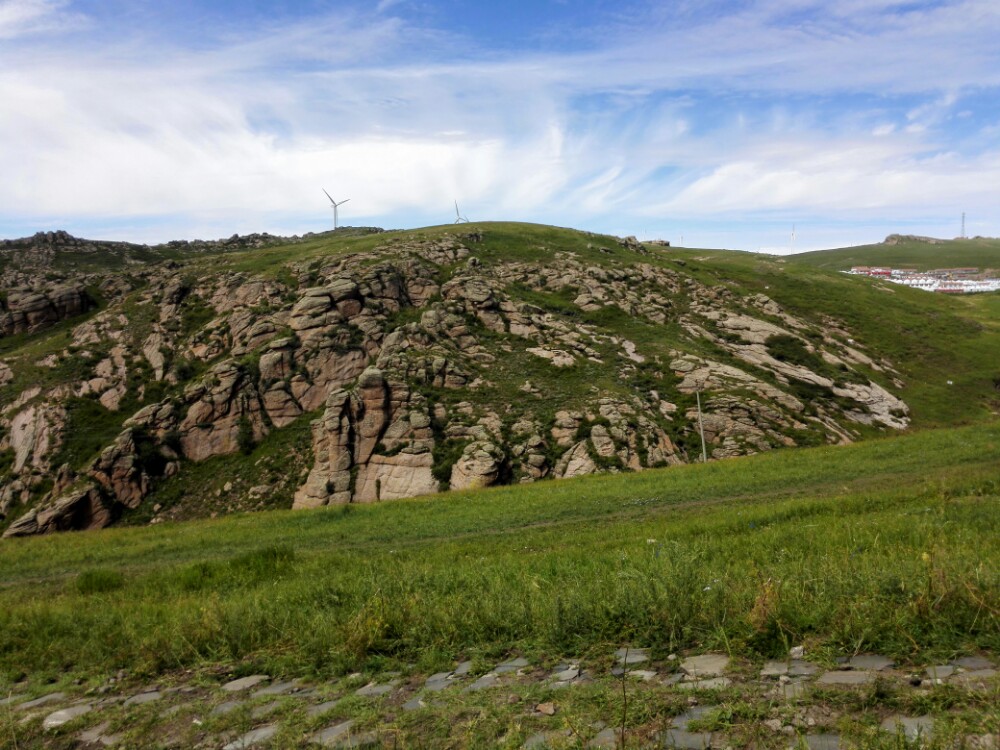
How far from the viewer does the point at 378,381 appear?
167 feet

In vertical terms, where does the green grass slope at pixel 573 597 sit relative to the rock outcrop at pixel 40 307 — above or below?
below

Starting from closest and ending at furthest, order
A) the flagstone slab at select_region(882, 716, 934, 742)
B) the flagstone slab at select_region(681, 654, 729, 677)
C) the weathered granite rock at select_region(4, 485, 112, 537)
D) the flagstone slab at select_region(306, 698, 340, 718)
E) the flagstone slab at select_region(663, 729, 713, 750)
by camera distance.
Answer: the flagstone slab at select_region(882, 716, 934, 742), the flagstone slab at select_region(663, 729, 713, 750), the flagstone slab at select_region(681, 654, 729, 677), the flagstone slab at select_region(306, 698, 340, 718), the weathered granite rock at select_region(4, 485, 112, 537)

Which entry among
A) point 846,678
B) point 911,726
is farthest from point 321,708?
point 911,726

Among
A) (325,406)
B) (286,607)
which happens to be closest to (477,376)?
(325,406)

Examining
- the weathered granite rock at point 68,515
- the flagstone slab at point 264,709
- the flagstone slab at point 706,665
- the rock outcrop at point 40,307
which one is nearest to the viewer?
the flagstone slab at point 706,665

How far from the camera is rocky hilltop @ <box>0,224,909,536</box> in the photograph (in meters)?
46.6

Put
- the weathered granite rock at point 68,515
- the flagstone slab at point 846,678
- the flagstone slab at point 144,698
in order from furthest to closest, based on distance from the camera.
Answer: the weathered granite rock at point 68,515 → the flagstone slab at point 144,698 → the flagstone slab at point 846,678

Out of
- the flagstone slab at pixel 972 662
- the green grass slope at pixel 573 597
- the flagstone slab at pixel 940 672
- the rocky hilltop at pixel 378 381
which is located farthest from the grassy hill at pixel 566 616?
the rocky hilltop at pixel 378 381

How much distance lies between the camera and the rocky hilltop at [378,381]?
46.6m

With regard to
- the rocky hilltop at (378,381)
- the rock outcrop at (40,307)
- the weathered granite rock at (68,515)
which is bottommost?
the weathered granite rock at (68,515)

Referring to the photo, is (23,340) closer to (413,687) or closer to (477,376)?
(477,376)

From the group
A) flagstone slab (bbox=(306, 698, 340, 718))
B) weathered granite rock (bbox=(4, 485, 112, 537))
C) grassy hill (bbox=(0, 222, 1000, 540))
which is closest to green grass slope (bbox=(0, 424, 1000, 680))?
flagstone slab (bbox=(306, 698, 340, 718))

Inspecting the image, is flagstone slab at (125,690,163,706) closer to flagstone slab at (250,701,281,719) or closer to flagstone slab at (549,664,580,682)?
flagstone slab at (250,701,281,719)

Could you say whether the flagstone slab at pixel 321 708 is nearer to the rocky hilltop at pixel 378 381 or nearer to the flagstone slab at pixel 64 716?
the flagstone slab at pixel 64 716
